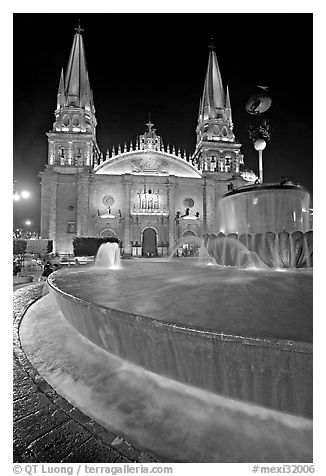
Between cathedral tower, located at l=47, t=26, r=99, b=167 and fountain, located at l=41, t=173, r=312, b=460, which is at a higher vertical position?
cathedral tower, located at l=47, t=26, r=99, b=167

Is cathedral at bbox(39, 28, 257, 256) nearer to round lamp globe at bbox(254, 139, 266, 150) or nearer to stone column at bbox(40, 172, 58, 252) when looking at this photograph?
stone column at bbox(40, 172, 58, 252)

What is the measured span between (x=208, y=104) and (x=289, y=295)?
154 feet

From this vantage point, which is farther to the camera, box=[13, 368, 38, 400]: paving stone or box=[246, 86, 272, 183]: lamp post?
box=[246, 86, 272, 183]: lamp post

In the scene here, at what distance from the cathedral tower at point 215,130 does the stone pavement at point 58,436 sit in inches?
1631

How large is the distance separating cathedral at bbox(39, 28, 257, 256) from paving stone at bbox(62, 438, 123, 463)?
31012mm

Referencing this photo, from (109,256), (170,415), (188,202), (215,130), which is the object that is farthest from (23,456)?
(215,130)

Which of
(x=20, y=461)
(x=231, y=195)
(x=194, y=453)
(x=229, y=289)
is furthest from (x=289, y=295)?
(x=231, y=195)

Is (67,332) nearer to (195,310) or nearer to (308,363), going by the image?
(195,310)

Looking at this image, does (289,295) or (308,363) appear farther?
(289,295)

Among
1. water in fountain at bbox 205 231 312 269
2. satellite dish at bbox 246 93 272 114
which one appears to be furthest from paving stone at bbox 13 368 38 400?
satellite dish at bbox 246 93 272 114

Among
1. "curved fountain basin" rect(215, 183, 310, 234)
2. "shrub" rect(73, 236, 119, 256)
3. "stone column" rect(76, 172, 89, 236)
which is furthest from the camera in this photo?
"stone column" rect(76, 172, 89, 236)

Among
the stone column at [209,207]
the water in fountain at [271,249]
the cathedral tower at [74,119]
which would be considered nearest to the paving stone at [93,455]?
the water in fountain at [271,249]

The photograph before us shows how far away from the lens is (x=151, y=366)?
204cm

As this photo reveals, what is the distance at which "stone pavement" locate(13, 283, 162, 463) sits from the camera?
1234 millimetres
